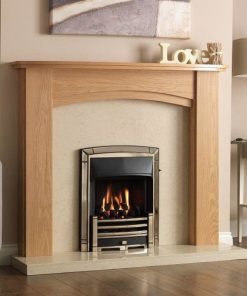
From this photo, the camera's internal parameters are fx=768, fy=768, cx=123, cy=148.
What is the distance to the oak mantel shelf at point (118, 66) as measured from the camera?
194 inches

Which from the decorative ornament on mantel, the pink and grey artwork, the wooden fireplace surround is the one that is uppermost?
the pink and grey artwork

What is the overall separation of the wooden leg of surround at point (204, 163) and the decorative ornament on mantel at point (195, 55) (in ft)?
0.33

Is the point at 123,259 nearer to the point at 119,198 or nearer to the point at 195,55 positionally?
the point at 119,198

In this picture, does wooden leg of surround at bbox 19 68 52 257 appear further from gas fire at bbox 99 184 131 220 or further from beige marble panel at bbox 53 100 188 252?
gas fire at bbox 99 184 131 220

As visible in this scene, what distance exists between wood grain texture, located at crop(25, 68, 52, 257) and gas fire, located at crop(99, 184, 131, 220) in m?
0.45

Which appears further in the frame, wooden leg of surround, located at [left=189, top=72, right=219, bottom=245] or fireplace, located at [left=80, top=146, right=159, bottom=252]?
wooden leg of surround, located at [left=189, top=72, right=219, bottom=245]

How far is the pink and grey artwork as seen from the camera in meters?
5.09

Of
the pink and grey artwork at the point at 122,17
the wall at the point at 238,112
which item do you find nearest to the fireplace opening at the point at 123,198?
the pink and grey artwork at the point at 122,17

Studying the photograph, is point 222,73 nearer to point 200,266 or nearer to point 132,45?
point 132,45

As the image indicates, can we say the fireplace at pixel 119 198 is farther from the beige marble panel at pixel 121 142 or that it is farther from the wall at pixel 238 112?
the wall at pixel 238 112

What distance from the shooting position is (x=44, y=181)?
5.03m

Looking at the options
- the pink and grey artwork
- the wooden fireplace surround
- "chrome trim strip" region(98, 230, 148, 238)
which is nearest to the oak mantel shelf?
the wooden fireplace surround

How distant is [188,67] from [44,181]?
1.26 metres

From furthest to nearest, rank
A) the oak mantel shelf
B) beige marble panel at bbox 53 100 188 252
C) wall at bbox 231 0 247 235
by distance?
wall at bbox 231 0 247 235
beige marble panel at bbox 53 100 188 252
the oak mantel shelf
